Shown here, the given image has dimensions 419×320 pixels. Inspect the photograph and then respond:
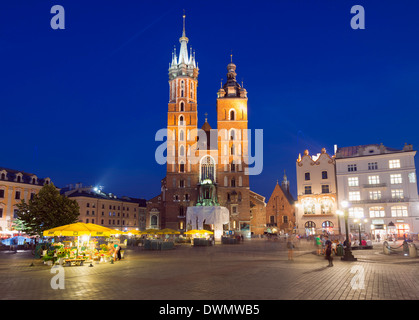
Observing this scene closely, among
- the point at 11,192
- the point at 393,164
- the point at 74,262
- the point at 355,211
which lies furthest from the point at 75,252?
the point at 393,164

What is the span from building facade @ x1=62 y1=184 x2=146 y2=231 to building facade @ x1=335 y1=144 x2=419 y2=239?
49193 mm

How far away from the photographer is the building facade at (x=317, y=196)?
58.2m

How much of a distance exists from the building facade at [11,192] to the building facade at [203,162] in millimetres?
25181

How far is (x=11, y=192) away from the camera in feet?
198

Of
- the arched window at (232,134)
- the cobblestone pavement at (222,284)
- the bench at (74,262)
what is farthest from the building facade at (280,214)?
the cobblestone pavement at (222,284)

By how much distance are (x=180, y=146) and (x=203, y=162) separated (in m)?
5.90

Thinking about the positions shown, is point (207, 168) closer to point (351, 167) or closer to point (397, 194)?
point (351, 167)

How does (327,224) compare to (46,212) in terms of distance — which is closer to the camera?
(46,212)

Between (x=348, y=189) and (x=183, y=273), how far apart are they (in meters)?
46.1

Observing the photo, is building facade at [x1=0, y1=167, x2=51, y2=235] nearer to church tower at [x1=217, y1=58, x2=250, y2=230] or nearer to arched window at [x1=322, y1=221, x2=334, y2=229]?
church tower at [x1=217, y1=58, x2=250, y2=230]

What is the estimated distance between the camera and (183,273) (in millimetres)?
16984

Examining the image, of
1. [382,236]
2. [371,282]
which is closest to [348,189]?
[382,236]

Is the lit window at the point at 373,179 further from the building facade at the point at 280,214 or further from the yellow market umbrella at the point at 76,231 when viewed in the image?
the yellow market umbrella at the point at 76,231
